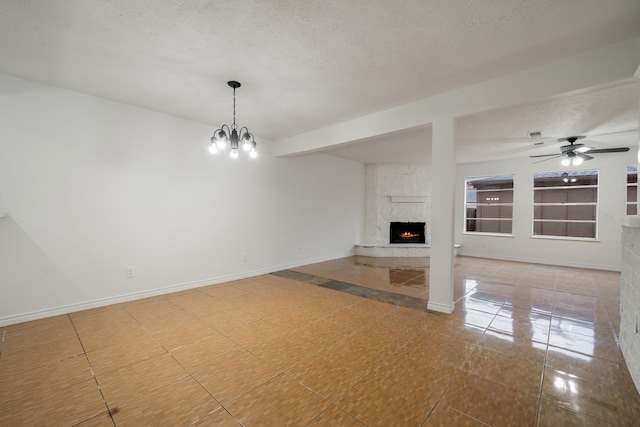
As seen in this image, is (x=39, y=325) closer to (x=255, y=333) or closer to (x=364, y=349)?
(x=255, y=333)

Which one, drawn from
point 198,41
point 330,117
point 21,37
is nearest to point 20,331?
point 21,37

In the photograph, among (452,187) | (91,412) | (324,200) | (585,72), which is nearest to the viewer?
(91,412)

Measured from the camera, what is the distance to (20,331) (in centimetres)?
279

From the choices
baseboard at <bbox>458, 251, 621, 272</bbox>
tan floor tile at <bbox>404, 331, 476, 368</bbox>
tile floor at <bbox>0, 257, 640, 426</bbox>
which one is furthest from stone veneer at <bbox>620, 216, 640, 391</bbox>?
baseboard at <bbox>458, 251, 621, 272</bbox>

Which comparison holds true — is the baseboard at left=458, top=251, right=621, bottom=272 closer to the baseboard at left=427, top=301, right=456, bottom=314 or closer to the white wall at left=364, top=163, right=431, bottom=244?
the white wall at left=364, top=163, right=431, bottom=244

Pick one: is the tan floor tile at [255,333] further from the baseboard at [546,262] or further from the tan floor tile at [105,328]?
the baseboard at [546,262]

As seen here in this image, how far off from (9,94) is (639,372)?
20.5 feet

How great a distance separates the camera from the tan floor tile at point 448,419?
1.58m

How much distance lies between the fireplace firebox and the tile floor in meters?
4.01

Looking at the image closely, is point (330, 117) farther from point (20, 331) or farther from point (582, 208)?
point (582, 208)

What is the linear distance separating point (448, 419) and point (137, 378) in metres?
2.21

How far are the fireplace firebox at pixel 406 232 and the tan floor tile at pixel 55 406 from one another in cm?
719

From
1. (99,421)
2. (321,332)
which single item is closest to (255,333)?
(321,332)

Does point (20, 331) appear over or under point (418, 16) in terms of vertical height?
under
